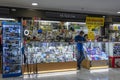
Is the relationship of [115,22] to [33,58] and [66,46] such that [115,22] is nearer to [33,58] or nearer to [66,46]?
[66,46]

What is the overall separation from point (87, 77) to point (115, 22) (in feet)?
18.9

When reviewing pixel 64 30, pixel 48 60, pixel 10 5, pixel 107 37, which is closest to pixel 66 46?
pixel 48 60

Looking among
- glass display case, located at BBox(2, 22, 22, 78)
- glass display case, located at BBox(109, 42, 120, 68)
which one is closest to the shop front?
glass display case, located at BBox(2, 22, 22, 78)

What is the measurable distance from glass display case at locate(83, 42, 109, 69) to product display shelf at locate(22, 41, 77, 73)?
0.69m

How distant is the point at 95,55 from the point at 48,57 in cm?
232

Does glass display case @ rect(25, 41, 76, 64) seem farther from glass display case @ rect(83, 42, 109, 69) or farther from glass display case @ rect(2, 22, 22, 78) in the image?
glass display case @ rect(83, 42, 109, 69)

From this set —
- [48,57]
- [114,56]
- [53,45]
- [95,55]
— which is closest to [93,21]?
[95,55]

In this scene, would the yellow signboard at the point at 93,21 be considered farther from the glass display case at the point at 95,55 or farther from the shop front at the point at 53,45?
the glass display case at the point at 95,55

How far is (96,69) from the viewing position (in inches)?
344

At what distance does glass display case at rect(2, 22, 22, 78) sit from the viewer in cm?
727

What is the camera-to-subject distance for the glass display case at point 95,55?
8.77 m

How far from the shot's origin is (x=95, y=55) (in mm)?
8945

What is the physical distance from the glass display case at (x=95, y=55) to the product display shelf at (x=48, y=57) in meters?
0.69

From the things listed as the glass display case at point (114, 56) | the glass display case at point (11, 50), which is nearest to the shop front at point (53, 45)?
the glass display case at point (11, 50)
